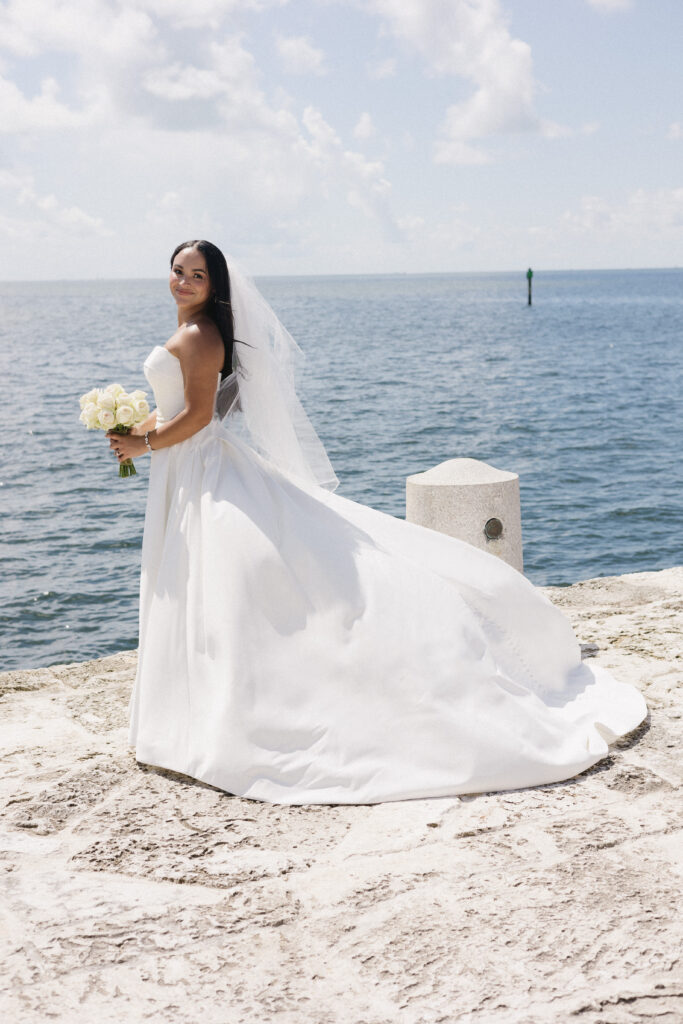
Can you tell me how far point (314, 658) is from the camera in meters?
4.18

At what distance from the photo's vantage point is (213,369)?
447 cm

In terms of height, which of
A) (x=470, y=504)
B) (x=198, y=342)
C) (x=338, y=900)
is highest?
(x=198, y=342)

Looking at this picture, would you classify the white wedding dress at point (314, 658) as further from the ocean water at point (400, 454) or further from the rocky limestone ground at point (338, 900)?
the ocean water at point (400, 454)

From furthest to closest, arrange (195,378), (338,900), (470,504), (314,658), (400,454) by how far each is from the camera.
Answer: (400,454) < (470,504) < (195,378) < (314,658) < (338,900)

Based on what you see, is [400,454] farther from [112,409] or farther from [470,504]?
[112,409]

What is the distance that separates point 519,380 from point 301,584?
30.5m

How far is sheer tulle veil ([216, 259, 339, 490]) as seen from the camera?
4586 mm

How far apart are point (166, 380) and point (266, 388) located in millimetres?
475

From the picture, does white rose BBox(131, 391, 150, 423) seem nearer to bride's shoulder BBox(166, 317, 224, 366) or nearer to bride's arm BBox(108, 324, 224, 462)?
bride's arm BBox(108, 324, 224, 462)

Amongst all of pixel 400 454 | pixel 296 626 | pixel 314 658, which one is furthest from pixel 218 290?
pixel 400 454

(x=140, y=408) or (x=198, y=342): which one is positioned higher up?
(x=198, y=342)

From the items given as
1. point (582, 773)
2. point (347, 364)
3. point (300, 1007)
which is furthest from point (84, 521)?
point (347, 364)

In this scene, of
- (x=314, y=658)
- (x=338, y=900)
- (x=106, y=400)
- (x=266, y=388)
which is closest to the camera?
(x=338, y=900)

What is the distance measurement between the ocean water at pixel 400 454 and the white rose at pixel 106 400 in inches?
229
